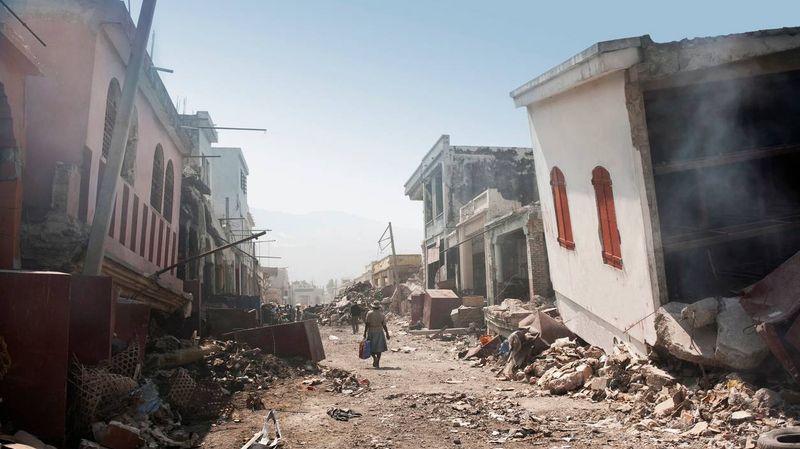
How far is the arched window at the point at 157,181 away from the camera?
12.2 m

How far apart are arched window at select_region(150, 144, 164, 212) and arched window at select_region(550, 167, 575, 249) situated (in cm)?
875

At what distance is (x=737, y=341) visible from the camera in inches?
225

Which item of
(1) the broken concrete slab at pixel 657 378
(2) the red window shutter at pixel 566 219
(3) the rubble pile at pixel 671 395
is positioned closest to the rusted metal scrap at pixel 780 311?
(3) the rubble pile at pixel 671 395

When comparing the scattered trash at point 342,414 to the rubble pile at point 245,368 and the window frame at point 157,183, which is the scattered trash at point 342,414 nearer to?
the rubble pile at point 245,368

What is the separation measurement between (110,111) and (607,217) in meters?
8.26

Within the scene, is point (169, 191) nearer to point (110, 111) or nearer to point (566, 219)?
point (110, 111)

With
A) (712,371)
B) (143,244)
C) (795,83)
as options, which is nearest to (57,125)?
(143,244)

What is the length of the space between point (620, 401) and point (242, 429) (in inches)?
179

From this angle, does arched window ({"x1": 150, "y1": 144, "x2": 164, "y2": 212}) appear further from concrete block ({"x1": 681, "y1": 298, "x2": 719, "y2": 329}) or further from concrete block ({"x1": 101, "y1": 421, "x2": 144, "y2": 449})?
concrete block ({"x1": 681, "y1": 298, "x2": 719, "y2": 329})

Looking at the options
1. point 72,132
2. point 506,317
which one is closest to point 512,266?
point 506,317

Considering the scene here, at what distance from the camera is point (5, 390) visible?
4281mm

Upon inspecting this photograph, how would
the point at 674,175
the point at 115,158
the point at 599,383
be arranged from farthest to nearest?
the point at 674,175
the point at 599,383
the point at 115,158

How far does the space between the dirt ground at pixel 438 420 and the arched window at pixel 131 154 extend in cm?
482

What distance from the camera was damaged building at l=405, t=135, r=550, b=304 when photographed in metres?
20.7
